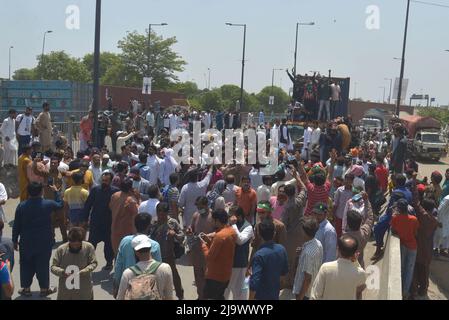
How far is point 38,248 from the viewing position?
6785 millimetres

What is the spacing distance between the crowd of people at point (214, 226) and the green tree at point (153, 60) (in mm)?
55412

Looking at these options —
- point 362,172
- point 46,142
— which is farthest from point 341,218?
point 46,142

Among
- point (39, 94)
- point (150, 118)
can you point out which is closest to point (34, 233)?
point (150, 118)

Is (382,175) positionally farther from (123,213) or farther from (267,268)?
(267,268)

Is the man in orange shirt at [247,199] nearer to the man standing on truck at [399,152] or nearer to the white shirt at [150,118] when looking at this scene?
the man standing on truck at [399,152]

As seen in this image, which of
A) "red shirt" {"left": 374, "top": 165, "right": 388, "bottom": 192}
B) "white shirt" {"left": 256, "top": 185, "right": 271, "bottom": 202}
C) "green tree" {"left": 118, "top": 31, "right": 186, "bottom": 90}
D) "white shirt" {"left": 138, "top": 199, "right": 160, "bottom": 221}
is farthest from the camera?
"green tree" {"left": 118, "top": 31, "right": 186, "bottom": 90}

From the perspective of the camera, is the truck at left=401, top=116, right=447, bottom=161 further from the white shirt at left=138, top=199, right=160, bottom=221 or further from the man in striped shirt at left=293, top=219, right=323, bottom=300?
the man in striped shirt at left=293, top=219, right=323, bottom=300

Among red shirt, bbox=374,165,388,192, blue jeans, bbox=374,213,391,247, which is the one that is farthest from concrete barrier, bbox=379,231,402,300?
red shirt, bbox=374,165,388,192

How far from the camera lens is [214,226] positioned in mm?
6262

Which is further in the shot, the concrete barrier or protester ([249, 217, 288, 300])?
the concrete barrier

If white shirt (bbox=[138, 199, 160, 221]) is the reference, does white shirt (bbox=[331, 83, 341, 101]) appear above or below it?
above

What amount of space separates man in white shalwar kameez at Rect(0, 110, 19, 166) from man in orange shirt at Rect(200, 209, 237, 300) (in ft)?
31.7

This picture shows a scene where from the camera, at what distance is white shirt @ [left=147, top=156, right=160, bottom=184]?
10.6 metres
